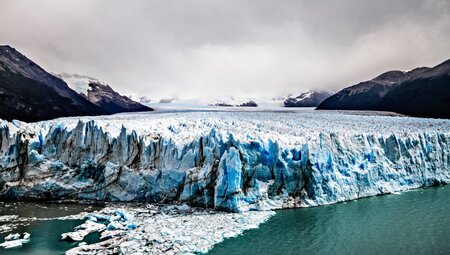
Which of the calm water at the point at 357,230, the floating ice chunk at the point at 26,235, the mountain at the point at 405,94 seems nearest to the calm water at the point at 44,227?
the floating ice chunk at the point at 26,235

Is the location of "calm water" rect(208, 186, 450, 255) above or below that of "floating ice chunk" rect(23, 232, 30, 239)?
below

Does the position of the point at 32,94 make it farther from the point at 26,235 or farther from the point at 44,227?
the point at 26,235

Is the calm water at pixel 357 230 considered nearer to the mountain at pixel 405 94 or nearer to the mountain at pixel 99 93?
the mountain at pixel 405 94

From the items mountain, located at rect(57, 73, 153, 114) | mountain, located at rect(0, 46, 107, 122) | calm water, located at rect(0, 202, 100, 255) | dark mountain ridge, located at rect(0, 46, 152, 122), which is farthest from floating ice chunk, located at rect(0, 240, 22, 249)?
mountain, located at rect(57, 73, 153, 114)

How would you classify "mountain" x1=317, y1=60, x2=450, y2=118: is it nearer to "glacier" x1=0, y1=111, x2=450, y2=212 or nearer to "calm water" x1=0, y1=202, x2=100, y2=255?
"glacier" x1=0, y1=111, x2=450, y2=212

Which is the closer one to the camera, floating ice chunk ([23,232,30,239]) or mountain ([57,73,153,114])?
floating ice chunk ([23,232,30,239])

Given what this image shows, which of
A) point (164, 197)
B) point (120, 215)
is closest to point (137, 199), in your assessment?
point (164, 197)

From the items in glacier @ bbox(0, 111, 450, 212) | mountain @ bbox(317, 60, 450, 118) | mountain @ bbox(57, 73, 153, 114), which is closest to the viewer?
glacier @ bbox(0, 111, 450, 212)
